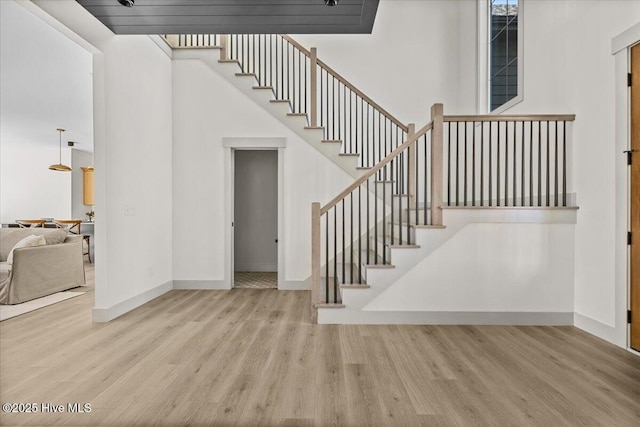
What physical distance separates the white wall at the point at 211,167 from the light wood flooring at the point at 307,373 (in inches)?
60.9

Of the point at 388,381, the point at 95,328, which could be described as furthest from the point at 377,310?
the point at 95,328

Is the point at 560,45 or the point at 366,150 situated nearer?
the point at 560,45

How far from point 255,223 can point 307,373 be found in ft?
14.6

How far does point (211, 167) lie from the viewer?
5027 mm

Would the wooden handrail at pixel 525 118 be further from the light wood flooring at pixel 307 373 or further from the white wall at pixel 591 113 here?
the light wood flooring at pixel 307 373

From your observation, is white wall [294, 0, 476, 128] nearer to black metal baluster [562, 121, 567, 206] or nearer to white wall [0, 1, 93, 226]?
black metal baluster [562, 121, 567, 206]

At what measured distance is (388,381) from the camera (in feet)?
7.41

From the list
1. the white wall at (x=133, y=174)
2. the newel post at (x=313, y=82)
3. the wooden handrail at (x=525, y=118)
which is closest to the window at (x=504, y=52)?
the wooden handrail at (x=525, y=118)

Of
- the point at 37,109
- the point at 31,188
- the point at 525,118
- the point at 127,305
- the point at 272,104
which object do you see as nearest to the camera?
the point at 525,118

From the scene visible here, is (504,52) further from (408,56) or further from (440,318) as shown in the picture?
(440,318)

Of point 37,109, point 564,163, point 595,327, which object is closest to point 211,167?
point 37,109

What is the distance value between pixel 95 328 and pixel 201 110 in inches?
128

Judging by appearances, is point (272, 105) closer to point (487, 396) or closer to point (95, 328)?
point (95, 328)

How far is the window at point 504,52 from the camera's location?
4484mm
